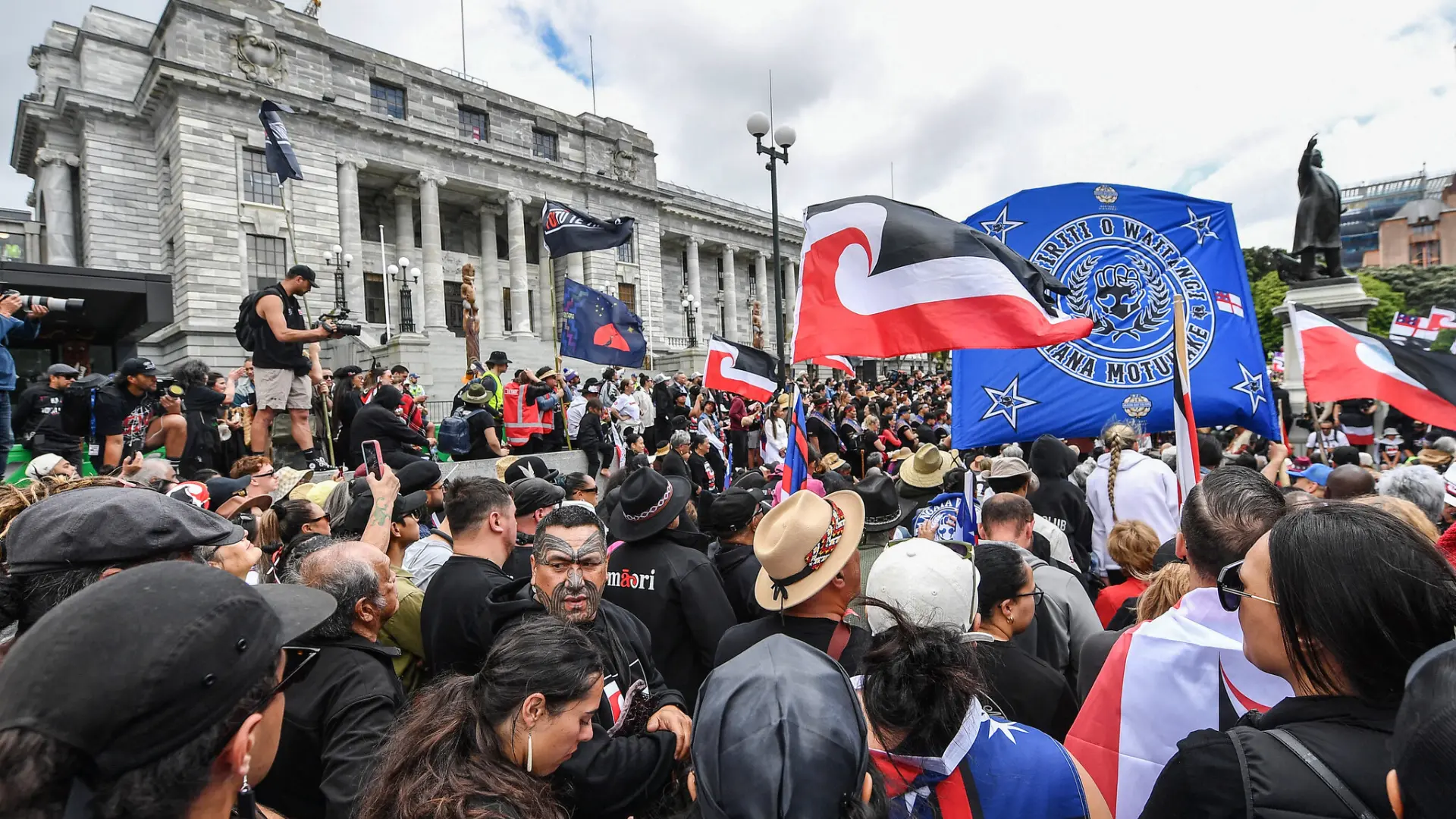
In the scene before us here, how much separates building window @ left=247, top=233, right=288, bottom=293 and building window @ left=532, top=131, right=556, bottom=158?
59.0 ft

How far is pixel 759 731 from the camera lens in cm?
134

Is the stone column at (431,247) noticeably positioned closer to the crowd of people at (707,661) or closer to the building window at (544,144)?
the building window at (544,144)

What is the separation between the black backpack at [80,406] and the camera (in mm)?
6637

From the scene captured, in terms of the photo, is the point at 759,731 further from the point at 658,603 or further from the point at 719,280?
the point at 719,280

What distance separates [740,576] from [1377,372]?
227 inches

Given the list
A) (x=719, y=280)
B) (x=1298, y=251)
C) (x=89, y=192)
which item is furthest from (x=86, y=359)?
(x=719, y=280)

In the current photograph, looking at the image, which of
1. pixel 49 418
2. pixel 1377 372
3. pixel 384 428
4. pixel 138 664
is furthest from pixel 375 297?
pixel 138 664

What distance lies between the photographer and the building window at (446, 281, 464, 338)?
138 feet

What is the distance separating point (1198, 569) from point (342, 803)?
2.72m

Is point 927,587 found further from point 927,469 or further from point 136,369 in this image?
point 136,369

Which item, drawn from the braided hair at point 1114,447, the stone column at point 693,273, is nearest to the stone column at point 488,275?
the stone column at point 693,273

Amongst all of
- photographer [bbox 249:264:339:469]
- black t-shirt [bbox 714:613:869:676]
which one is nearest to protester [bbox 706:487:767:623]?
black t-shirt [bbox 714:613:869:676]

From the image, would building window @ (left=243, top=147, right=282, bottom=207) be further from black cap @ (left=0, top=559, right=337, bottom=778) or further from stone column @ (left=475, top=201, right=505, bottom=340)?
black cap @ (left=0, top=559, right=337, bottom=778)

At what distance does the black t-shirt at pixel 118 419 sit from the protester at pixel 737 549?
602 cm
